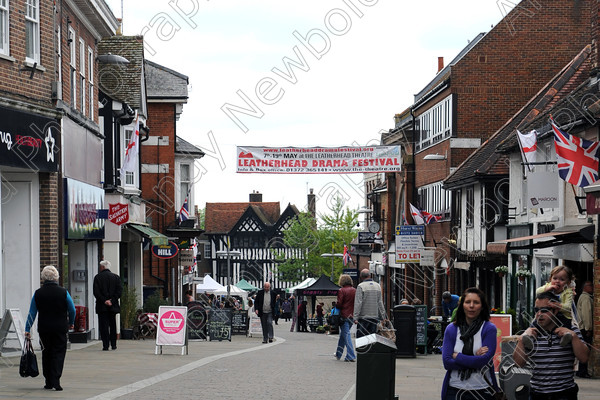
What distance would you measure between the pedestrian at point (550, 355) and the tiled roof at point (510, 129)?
19.8 metres

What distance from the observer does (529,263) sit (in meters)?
27.8

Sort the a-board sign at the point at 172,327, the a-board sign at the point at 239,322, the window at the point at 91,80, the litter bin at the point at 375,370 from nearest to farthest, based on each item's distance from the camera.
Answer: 1. the litter bin at the point at 375,370
2. the a-board sign at the point at 172,327
3. the window at the point at 91,80
4. the a-board sign at the point at 239,322

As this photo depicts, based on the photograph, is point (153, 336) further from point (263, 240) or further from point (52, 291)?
point (263, 240)

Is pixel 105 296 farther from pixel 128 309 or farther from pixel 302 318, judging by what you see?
pixel 302 318

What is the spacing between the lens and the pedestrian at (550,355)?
27.2ft

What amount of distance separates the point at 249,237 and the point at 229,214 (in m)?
6.01

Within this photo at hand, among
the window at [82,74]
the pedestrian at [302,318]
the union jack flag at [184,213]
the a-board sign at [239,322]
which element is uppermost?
the window at [82,74]

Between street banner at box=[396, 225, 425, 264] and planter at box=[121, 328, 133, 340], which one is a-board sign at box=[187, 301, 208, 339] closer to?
planter at box=[121, 328, 133, 340]

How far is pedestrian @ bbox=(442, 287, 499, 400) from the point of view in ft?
26.8

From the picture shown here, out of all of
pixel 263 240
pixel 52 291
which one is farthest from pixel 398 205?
pixel 263 240

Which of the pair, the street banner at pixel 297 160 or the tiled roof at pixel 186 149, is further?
the tiled roof at pixel 186 149

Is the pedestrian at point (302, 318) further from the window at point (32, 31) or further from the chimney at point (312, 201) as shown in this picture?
the chimney at point (312, 201)

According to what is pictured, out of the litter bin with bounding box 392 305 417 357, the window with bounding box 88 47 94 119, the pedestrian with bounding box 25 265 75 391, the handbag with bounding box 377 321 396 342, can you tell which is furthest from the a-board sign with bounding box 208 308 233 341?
the pedestrian with bounding box 25 265 75 391

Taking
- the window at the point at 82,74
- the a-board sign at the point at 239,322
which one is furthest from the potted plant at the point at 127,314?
the a-board sign at the point at 239,322
